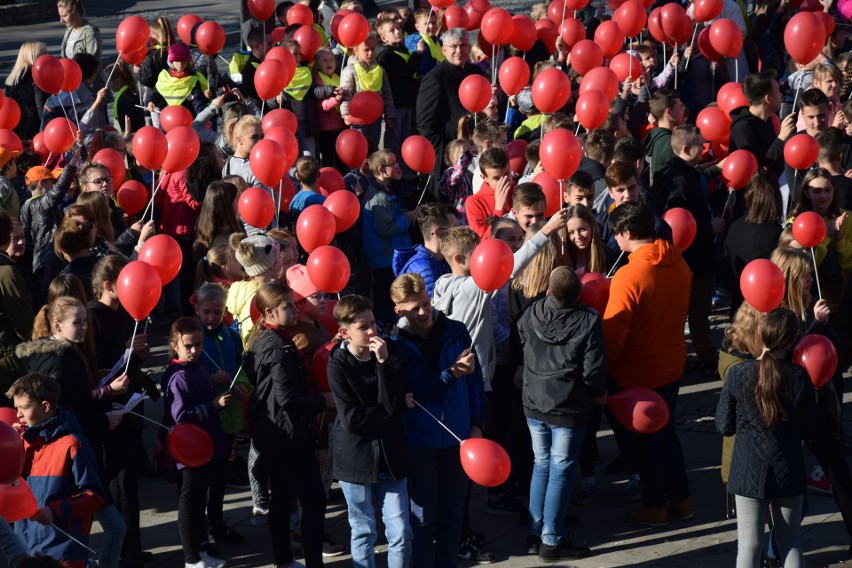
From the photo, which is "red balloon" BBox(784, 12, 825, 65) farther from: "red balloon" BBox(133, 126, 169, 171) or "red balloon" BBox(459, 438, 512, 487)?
"red balloon" BBox(459, 438, 512, 487)

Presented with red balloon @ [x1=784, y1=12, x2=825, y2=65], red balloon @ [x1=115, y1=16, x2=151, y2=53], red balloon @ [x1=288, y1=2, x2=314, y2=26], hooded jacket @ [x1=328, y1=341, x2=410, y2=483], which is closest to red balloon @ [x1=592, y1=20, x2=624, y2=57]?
red balloon @ [x1=784, y1=12, x2=825, y2=65]

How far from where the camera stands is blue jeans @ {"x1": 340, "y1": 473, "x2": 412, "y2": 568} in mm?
6176

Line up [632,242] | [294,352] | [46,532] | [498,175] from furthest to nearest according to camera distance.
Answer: [498,175] < [632,242] < [294,352] < [46,532]

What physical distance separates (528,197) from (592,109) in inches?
82.5

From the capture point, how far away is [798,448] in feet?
20.2

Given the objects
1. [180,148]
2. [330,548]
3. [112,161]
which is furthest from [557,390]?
[112,161]

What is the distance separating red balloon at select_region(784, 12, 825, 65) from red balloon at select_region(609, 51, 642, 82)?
1375mm

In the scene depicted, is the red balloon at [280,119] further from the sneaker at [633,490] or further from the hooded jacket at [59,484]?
the hooded jacket at [59,484]

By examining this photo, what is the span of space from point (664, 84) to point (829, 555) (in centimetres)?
658

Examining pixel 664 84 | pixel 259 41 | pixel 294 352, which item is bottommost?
pixel 294 352

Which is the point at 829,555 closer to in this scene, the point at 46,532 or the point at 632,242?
the point at 632,242

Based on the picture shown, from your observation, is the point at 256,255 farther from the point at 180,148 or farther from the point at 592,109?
the point at 592,109

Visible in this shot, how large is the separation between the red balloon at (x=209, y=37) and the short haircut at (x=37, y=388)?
6438 millimetres

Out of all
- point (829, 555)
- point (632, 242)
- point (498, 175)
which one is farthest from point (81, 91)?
point (829, 555)
